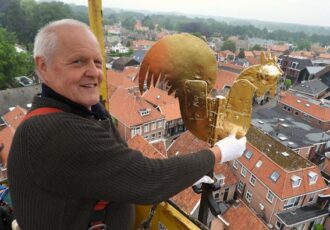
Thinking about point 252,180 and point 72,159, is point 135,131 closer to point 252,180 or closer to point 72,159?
point 252,180

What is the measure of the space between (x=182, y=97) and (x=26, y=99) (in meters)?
18.2

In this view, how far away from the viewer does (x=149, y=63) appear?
214 cm

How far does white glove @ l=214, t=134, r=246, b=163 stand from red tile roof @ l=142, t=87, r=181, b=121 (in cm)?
1802

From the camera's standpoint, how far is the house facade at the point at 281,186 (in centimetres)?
1281

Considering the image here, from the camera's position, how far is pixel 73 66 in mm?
1571

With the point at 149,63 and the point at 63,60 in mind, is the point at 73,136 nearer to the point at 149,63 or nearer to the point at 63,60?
the point at 63,60

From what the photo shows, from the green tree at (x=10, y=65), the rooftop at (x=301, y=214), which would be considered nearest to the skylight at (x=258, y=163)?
the rooftop at (x=301, y=214)

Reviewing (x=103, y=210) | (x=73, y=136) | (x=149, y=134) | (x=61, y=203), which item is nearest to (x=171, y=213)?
(x=103, y=210)

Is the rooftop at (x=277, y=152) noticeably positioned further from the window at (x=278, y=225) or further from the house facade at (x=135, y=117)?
the house facade at (x=135, y=117)

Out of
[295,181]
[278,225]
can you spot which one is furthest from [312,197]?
[278,225]

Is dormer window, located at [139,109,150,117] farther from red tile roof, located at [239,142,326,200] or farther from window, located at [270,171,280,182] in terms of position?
window, located at [270,171,280,182]

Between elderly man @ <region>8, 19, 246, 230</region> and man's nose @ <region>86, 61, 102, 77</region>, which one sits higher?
man's nose @ <region>86, 61, 102, 77</region>

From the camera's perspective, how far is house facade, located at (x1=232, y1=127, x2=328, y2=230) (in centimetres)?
1281

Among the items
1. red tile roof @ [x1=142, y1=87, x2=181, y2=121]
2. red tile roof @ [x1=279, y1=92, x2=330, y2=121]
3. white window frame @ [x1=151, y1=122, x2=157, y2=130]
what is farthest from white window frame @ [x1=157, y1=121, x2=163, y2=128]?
red tile roof @ [x1=279, y1=92, x2=330, y2=121]
